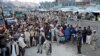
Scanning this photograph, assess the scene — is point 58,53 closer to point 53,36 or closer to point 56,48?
point 56,48

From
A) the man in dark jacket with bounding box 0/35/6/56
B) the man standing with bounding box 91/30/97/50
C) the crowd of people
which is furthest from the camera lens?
the man standing with bounding box 91/30/97/50

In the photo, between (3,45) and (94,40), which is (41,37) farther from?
(94,40)

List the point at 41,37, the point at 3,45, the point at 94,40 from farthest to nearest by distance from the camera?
the point at 94,40, the point at 41,37, the point at 3,45

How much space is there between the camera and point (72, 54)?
1775cm

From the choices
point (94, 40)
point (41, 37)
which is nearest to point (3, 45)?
point (41, 37)

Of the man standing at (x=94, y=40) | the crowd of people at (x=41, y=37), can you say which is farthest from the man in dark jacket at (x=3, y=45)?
the man standing at (x=94, y=40)

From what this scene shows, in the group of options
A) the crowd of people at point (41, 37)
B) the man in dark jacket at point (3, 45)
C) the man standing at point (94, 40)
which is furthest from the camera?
the man standing at point (94, 40)

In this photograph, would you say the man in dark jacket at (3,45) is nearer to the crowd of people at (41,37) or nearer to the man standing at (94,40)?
the crowd of people at (41,37)

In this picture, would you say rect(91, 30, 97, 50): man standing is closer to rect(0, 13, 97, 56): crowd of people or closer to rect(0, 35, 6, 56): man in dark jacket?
rect(0, 13, 97, 56): crowd of people

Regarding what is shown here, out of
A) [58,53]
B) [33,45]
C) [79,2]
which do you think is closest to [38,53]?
[58,53]

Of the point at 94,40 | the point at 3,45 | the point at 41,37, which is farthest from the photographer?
the point at 94,40

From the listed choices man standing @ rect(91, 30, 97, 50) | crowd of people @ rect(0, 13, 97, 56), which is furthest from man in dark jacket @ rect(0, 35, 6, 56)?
man standing @ rect(91, 30, 97, 50)

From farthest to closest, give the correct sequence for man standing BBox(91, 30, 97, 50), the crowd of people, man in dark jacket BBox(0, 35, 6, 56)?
1. man standing BBox(91, 30, 97, 50)
2. the crowd of people
3. man in dark jacket BBox(0, 35, 6, 56)

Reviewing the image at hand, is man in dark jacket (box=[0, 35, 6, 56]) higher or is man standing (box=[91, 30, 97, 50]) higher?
man in dark jacket (box=[0, 35, 6, 56])
